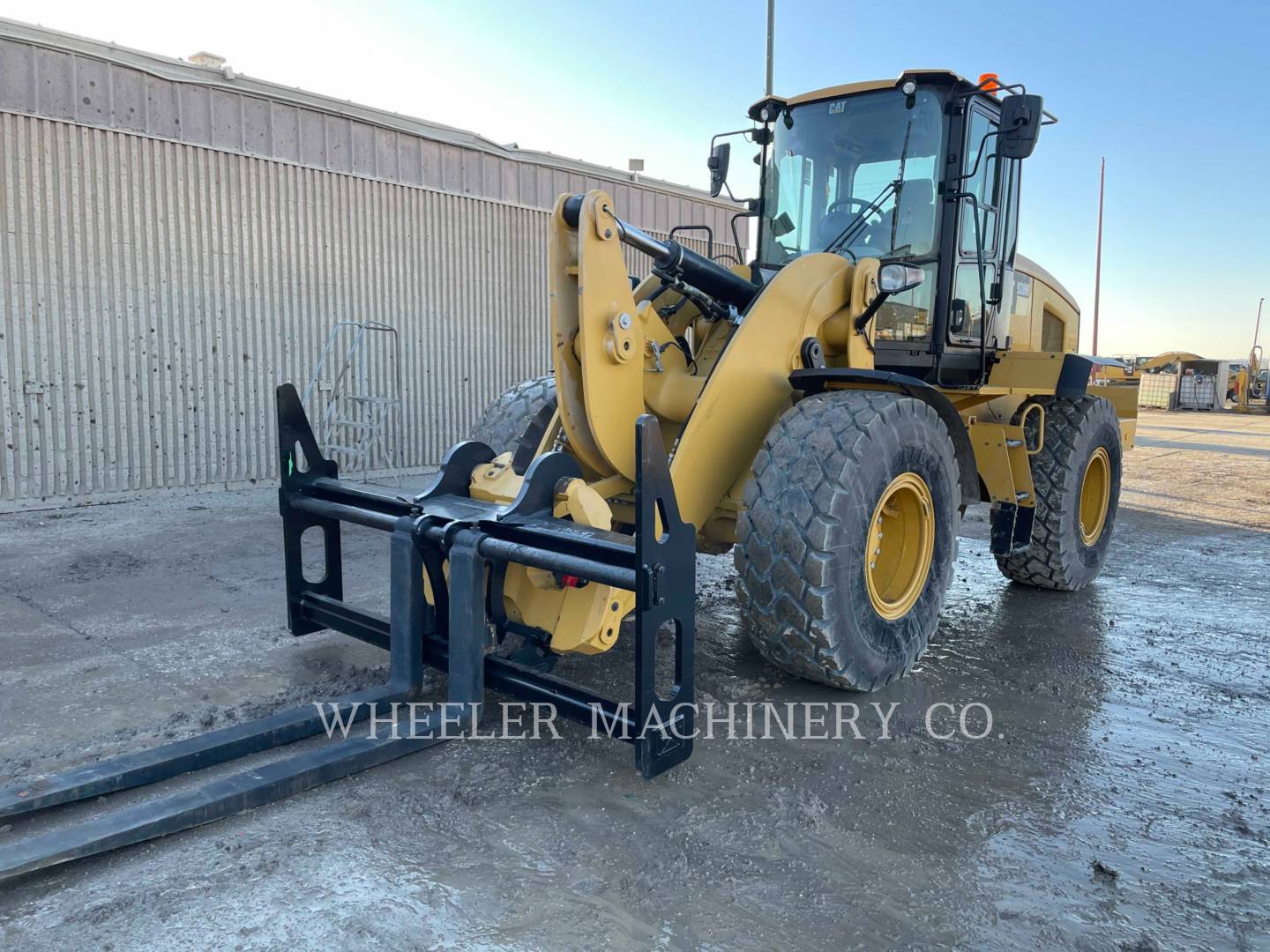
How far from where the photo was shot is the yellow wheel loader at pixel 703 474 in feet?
10.4

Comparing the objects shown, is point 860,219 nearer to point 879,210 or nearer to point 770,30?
point 879,210

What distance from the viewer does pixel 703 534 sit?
14.4 ft

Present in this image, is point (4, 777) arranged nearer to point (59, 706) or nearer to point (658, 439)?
point (59, 706)

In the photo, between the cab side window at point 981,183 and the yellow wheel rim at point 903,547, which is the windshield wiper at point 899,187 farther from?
the yellow wheel rim at point 903,547

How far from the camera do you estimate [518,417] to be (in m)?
5.16

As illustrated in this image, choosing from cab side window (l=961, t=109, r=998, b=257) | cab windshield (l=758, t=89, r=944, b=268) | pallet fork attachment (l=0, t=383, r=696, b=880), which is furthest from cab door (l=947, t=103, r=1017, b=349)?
pallet fork attachment (l=0, t=383, r=696, b=880)

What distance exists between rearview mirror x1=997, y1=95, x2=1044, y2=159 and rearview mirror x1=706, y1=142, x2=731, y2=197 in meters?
1.55

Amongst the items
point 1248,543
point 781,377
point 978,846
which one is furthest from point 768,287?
point 1248,543

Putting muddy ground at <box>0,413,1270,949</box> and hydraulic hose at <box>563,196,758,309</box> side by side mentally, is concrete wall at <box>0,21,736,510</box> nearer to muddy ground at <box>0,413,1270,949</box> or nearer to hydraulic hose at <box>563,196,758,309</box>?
muddy ground at <box>0,413,1270,949</box>

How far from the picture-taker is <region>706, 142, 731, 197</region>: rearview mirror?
5445 millimetres

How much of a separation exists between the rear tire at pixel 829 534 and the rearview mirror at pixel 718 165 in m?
2.11

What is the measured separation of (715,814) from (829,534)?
115 cm

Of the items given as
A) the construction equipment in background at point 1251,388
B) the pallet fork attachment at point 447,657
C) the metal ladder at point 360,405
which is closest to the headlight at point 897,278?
the pallet fork attachment at point 447,657

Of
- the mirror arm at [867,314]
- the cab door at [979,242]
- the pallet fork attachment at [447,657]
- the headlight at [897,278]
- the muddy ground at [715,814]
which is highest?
the cab door at [979,242]
